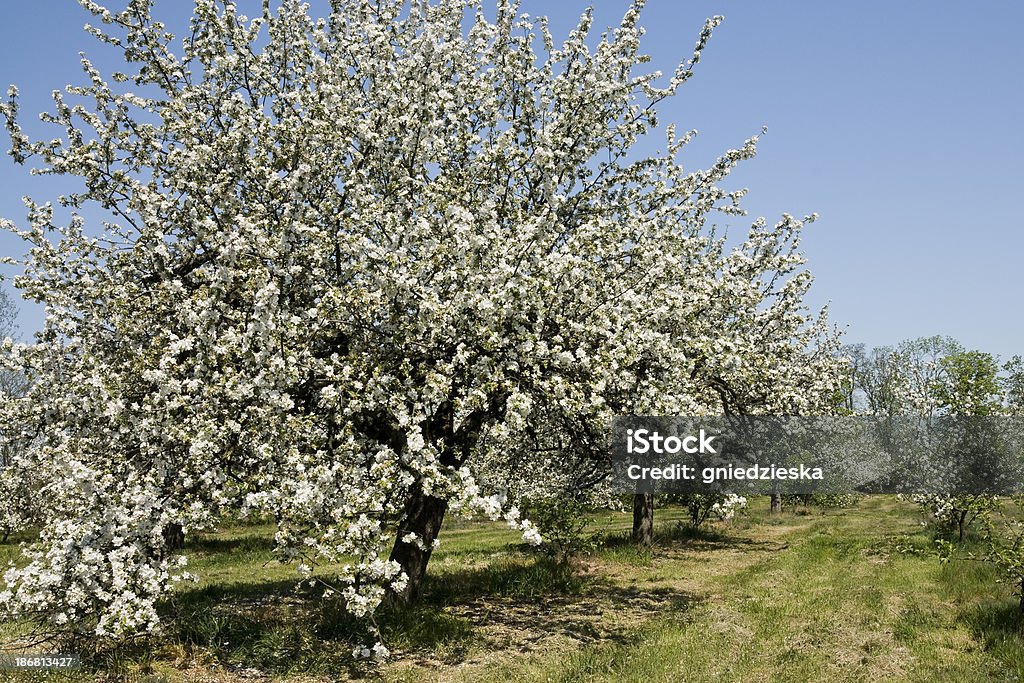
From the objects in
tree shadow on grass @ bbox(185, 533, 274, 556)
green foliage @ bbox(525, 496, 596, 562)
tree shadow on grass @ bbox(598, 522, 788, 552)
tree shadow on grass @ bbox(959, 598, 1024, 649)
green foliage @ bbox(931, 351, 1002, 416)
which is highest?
green foliage @ bbox(931, 351, 1002, 416)

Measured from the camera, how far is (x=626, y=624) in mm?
13805

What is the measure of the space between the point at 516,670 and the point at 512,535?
62.4 feet

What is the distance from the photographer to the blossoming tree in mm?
10258

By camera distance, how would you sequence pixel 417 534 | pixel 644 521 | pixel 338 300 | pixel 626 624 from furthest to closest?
pixel 644 521 < pixel 417 534 < pixel 626 624 < pixel 338 300

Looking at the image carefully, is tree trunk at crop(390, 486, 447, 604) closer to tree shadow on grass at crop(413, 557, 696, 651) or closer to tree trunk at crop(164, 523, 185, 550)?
tree shadow on grass at crop(413, 557, 696, 651)

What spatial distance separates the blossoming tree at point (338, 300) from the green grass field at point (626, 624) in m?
1.39

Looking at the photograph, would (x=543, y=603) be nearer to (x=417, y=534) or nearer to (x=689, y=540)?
(x=417, y=534)

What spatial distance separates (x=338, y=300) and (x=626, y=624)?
8.46 metres

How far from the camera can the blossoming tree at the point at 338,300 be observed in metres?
10.3

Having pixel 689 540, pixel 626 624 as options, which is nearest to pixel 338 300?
pixel 626 624

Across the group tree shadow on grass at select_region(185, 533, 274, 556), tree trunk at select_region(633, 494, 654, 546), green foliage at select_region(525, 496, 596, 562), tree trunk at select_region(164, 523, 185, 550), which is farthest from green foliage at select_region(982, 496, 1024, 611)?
tree shadow on grass at select_region(185, 533, 274, 556)

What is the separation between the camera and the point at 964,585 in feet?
51.0

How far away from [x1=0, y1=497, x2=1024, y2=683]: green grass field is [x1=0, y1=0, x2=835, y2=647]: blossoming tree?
4.56 feet

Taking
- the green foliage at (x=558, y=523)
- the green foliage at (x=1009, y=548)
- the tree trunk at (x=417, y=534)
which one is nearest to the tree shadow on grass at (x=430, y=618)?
the tree trunk at (x=417, y=534)
